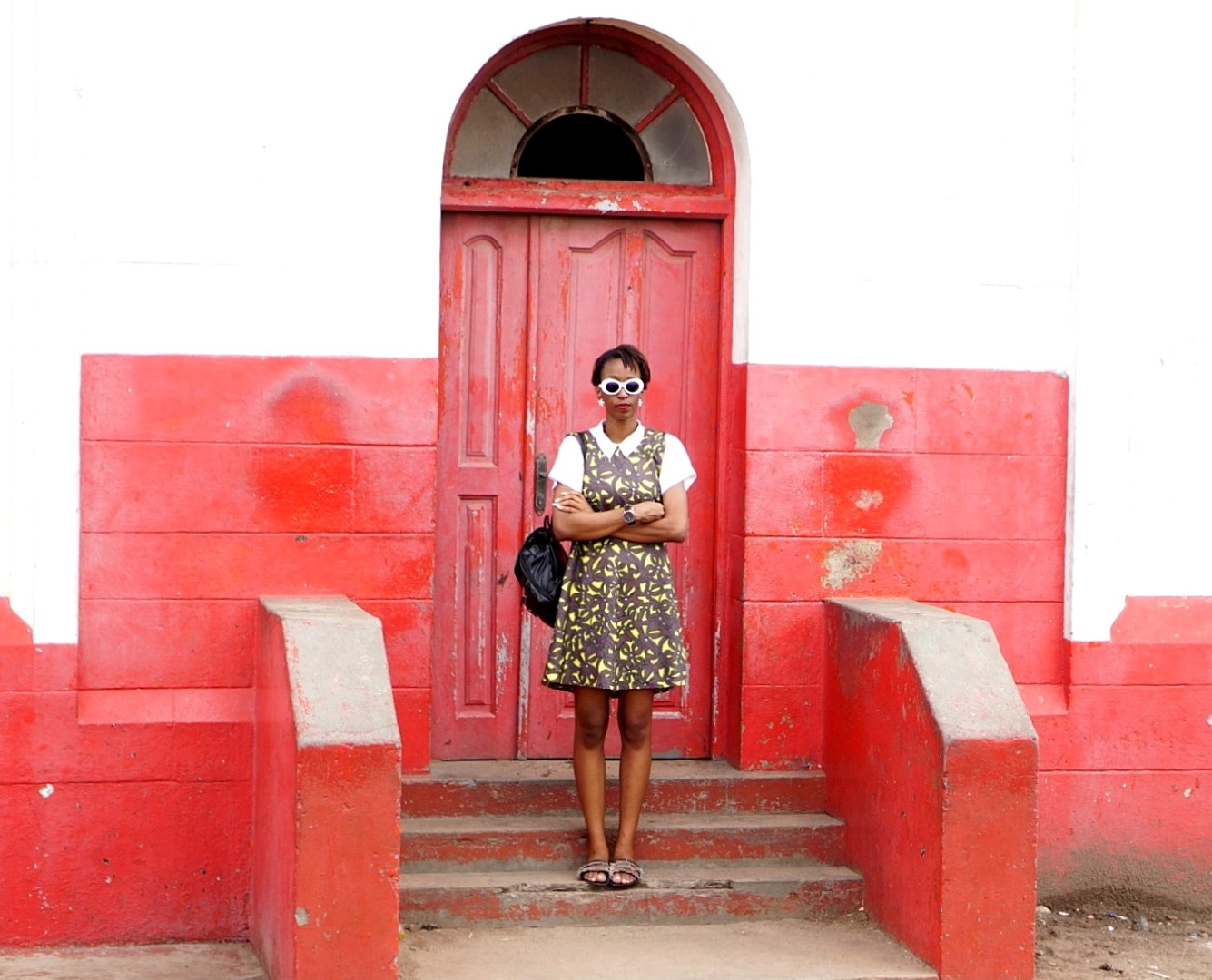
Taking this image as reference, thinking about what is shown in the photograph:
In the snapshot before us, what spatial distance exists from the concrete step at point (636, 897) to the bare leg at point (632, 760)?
123mm

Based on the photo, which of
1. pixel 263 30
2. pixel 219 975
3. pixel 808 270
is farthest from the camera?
pixel 808 270

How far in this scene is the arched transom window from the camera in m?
7.02

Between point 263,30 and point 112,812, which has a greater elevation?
point 263,30

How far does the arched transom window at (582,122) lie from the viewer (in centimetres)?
702

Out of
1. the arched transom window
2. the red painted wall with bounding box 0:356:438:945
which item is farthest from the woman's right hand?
the arched transom window

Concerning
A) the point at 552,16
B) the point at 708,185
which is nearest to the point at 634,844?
the point at 708,185

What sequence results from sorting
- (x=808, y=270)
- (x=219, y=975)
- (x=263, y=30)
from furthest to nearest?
(x=808, y=270) → (x=263, y=30) → (x=219, y=975)

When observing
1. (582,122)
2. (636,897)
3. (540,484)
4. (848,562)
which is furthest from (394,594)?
(582,122)

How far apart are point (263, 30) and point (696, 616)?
9.22 feet

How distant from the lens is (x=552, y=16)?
670cm


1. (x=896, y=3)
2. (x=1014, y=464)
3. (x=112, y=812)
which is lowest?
(x=112, y=812)

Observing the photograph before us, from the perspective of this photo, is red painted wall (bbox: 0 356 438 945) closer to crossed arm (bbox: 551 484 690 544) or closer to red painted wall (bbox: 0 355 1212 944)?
red painted wall (bbox: 0 355 1212 944)

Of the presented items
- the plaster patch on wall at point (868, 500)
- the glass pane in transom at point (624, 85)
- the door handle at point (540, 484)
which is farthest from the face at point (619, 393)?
the glass pane in transom at point (624, 85)

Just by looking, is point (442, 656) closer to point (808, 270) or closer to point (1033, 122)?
point (808, 270)
